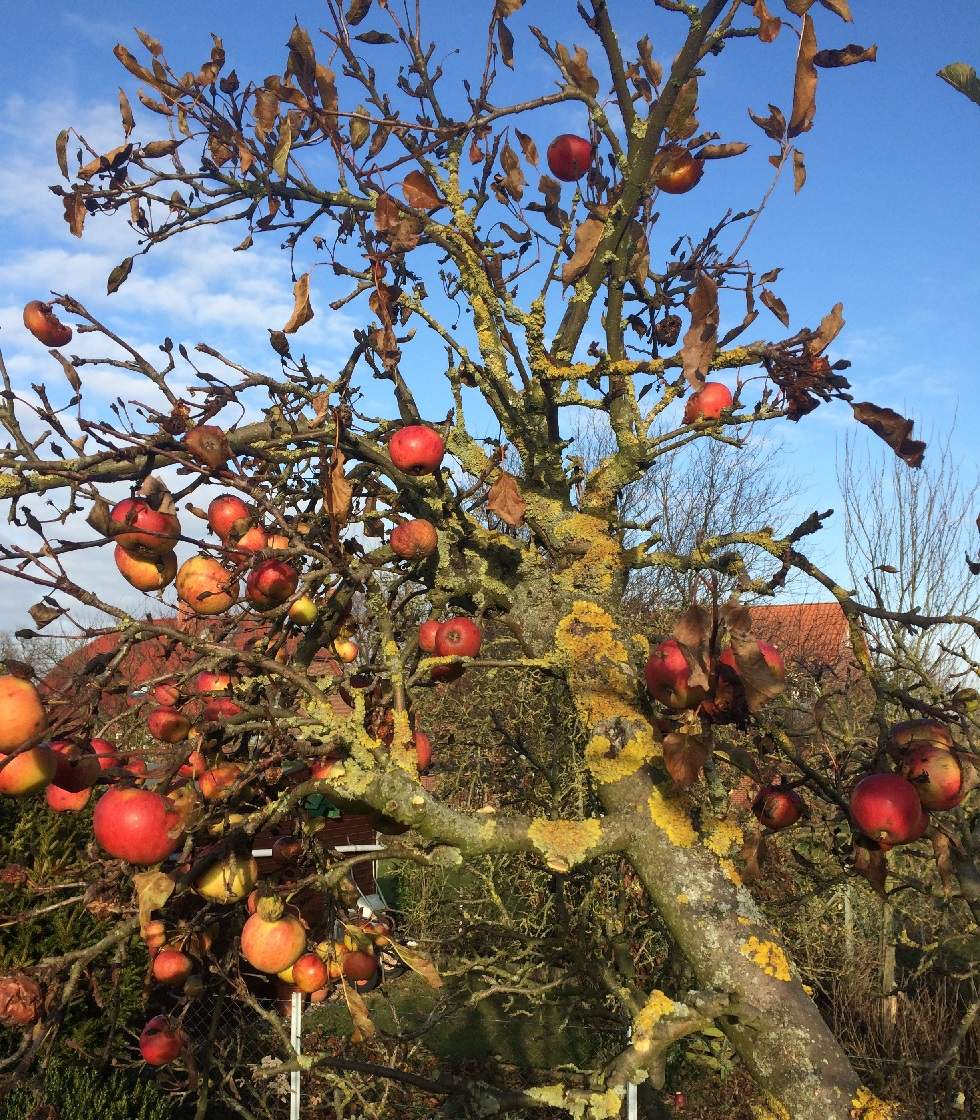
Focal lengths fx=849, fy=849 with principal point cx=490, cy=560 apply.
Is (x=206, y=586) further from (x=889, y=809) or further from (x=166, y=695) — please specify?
(x=889, y=809)

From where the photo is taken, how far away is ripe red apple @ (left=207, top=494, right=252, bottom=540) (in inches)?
69.1

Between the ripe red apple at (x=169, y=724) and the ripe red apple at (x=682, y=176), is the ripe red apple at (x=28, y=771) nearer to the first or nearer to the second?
the ripe red apple at (x=169, y=724)

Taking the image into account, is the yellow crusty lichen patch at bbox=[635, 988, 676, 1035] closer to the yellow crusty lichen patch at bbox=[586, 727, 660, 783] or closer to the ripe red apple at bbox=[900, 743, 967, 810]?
the yellow crusty lichen patch at bbox=[586, 727, 660, 783]

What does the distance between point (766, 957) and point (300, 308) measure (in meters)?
1.47

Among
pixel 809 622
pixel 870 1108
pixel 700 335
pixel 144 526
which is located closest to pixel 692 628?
pixel 700 335

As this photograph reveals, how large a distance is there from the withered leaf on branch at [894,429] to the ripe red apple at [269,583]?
1.11 meters

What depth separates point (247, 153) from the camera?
84.0 inches

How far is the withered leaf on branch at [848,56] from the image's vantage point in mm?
1331

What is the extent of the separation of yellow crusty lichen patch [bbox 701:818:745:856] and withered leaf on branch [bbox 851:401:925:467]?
712 mm

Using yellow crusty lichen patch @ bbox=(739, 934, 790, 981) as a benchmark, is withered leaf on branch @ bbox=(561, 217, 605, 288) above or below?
above

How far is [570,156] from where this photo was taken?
209 centimetres

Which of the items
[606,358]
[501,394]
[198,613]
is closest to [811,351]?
[606,358]

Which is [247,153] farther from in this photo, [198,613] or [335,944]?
[335,944]

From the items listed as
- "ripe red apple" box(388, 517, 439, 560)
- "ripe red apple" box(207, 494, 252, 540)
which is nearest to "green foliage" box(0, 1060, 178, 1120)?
"ripe red apple" box(207, 494, 252, 540)
